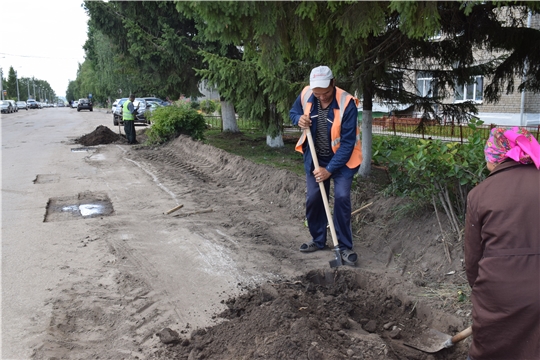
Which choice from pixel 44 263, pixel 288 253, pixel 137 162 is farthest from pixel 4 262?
pixel 137 162

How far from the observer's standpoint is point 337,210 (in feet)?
17.2

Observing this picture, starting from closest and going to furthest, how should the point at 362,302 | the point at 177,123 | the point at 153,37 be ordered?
the point at 362,302, the point at 153,37, the point at 177,123

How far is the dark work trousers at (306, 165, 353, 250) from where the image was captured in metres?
5.21

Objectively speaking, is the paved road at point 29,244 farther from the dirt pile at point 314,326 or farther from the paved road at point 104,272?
the dirt pile at point 314,326

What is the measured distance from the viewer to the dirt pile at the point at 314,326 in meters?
3.30

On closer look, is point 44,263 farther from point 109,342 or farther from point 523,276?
point 523,276

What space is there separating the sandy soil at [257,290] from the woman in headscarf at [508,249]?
94cm

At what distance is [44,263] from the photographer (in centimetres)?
530

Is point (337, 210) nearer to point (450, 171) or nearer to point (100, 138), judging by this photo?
point (450, 171)

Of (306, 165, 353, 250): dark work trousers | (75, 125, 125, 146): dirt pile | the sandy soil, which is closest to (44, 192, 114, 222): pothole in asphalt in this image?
the sandy soil

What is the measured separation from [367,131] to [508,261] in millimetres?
6559

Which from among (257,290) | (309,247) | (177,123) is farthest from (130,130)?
(257,290)

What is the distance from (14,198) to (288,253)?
→ 5.74 metres

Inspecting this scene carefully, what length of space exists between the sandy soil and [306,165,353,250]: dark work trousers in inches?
11.6
